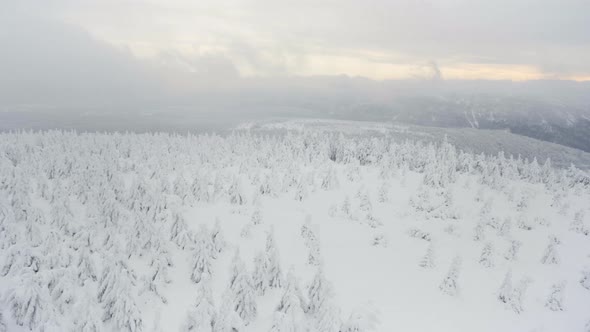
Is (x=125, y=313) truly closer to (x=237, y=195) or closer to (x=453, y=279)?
(x=237, y=195)

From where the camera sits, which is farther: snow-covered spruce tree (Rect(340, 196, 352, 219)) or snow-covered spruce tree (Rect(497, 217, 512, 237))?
snow-covered spruce tree (Rect(340, 196, 352, 219))

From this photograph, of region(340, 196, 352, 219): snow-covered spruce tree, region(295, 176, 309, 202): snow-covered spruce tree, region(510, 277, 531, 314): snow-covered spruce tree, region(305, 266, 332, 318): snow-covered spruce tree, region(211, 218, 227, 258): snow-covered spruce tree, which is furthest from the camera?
region(295, 176, 309, 202): snow-covered spruce tree

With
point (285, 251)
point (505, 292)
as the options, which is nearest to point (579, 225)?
point (505, 292)

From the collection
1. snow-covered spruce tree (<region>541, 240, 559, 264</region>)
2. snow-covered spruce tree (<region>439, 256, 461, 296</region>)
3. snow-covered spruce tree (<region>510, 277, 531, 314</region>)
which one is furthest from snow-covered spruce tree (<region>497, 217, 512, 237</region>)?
snow-covered spruce tree (<region>439, 256, 461, 296</region>)

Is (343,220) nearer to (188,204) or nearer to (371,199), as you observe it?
(371,199)

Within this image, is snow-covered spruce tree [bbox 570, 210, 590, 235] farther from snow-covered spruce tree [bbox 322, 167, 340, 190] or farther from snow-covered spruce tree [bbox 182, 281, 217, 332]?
snow-covered spruce tree [bbox 182, 281, 217, 332]

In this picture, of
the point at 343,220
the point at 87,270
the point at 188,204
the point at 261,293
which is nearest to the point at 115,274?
the point at 87,270

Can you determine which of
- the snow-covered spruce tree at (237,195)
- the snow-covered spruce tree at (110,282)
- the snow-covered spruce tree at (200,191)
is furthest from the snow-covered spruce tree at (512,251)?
the snow-covered spruce tree at (110,282)
